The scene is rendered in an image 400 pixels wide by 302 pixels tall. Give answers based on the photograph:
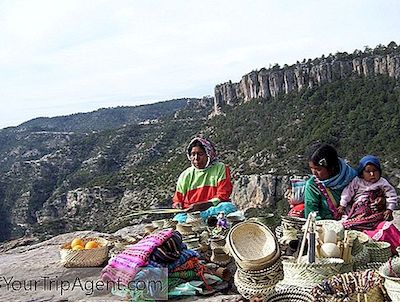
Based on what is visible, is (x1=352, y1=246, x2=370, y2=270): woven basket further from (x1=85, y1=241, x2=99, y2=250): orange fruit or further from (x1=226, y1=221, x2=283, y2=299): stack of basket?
(x1=85, y1=241, x2=99, y2=250): orange fruit

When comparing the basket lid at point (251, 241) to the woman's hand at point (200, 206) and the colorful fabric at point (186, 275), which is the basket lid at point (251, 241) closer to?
the colorful fabric at point (186, 275)

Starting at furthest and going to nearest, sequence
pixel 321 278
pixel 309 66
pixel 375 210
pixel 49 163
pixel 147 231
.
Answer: pixel 49 163 < pixel 309 66 < pixel 147 231 < pixel 375 210 < pixel 321 278

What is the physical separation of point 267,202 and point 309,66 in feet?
74.0

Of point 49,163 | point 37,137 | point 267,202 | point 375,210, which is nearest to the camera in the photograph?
point 375,210

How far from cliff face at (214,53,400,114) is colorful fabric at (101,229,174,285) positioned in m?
45.5

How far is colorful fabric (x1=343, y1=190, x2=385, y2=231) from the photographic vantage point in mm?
4598

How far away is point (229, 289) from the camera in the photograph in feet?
13.7

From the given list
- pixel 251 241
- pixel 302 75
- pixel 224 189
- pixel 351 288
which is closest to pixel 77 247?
pixel 224 189

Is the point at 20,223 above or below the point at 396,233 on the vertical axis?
Answer: below

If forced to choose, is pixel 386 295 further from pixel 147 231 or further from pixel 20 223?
pixel 20 223

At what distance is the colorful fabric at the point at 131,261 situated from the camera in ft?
13.3

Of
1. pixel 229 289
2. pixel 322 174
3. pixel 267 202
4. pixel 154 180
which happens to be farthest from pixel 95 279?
pixel 154 180

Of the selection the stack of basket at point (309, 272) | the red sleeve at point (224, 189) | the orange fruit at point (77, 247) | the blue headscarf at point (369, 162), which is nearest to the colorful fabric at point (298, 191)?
the blue headscarf at point (369, 162)

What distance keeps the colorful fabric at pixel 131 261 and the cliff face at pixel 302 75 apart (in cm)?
4552
